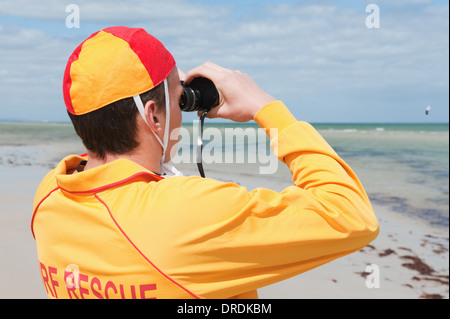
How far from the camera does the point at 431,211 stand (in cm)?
923

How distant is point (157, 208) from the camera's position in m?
1.17

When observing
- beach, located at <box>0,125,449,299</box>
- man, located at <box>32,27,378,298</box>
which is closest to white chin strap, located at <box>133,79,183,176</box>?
man, located at <box>32,27,378,298</box>

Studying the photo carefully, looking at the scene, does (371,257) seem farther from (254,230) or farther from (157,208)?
(157,208)

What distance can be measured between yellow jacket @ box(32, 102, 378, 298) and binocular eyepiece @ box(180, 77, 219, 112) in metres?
0.31

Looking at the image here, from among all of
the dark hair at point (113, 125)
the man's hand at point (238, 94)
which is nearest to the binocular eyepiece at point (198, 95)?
the man's hand at point (238, 94)

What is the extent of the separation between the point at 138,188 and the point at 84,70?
0.36 m

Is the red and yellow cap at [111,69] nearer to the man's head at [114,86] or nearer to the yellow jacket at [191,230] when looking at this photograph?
the man's head at [114,86]

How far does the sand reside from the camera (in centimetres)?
495

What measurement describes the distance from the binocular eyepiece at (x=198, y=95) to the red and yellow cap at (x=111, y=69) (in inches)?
5.6

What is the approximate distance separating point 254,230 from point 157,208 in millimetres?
248

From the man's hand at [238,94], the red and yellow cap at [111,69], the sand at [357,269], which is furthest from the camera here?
the sand at [357,269]

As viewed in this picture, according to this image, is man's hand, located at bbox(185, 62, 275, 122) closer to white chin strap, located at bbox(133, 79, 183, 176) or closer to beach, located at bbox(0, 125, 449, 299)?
white chin strap, located at bbox(133, 79, 183, 176)

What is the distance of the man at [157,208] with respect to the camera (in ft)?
3.85

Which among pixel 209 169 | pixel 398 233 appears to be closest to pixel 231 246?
pixel 398 233
